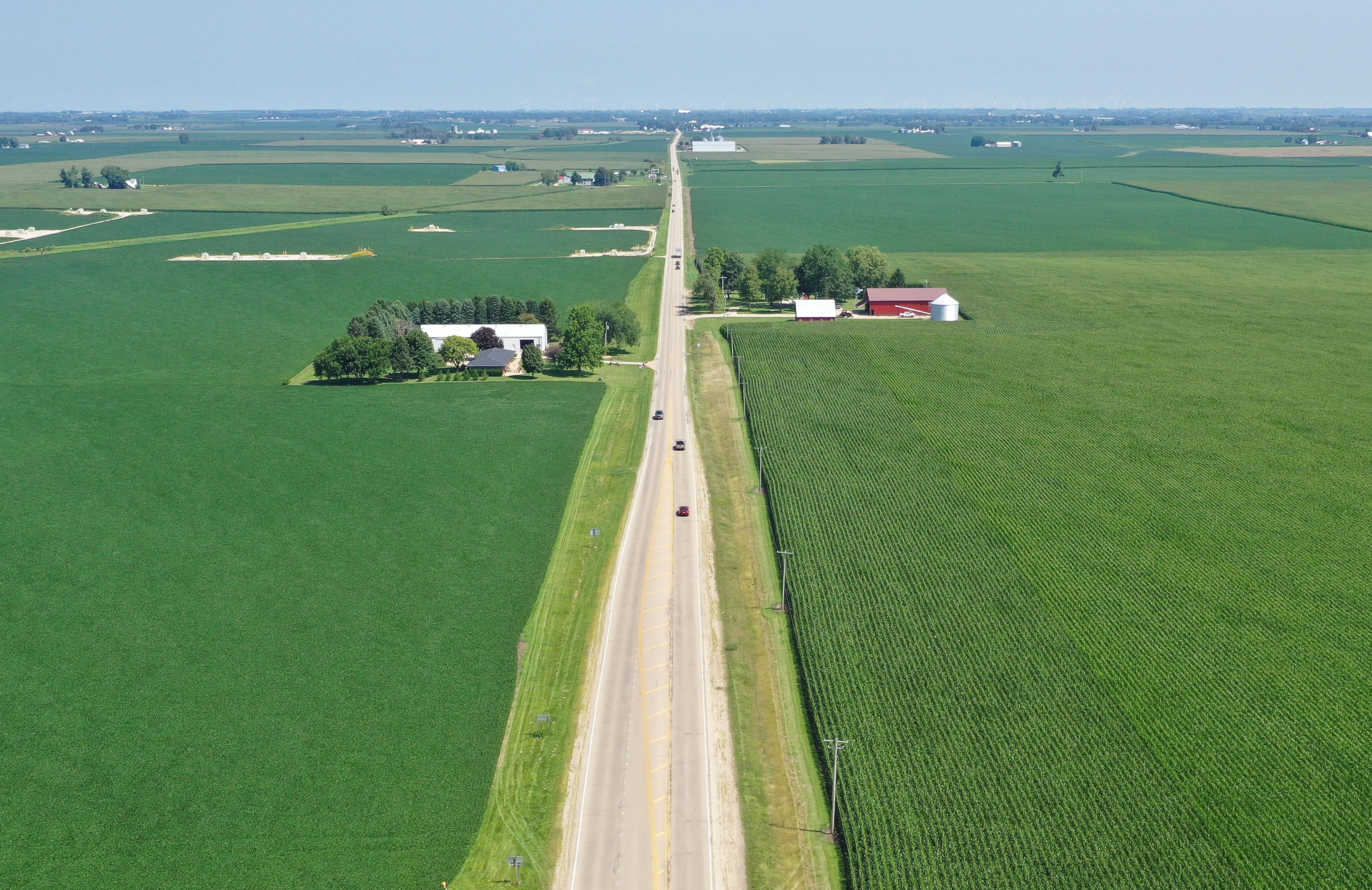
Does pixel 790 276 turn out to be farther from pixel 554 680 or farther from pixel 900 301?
pixel 554 680

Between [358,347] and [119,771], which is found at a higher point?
[358,347]

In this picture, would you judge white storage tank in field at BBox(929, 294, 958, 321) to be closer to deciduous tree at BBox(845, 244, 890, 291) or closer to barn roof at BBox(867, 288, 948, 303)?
barn roof at BBox(867, 288, 948, 303)

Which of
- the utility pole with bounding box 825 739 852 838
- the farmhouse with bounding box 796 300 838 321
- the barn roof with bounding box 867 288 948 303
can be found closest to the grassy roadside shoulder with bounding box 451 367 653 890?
the utility pole with bounding box 825 739 852 838

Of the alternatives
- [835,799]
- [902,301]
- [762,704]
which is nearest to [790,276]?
[902,301]

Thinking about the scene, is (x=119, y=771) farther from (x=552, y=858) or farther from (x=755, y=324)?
(x=755, y=324)

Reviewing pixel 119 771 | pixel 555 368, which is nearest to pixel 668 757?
pixel 119 771

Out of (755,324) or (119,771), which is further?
(755,324)
